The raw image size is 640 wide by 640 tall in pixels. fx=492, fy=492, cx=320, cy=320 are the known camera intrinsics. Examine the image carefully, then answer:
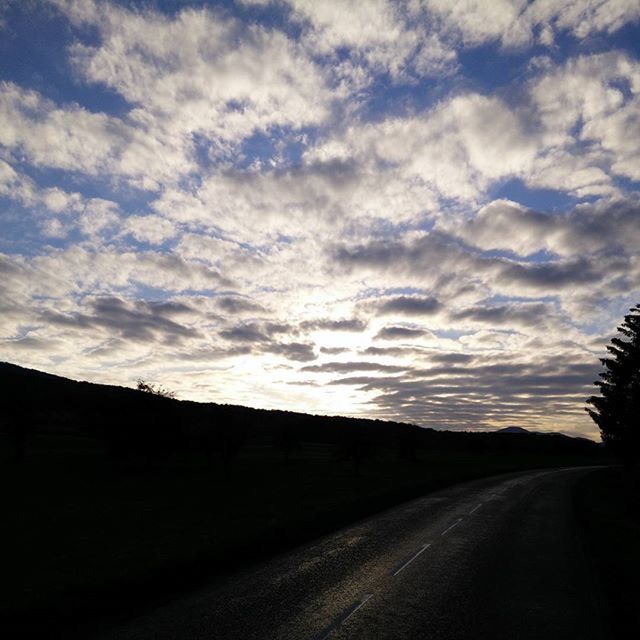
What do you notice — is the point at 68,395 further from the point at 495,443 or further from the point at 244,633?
the point at 495,443

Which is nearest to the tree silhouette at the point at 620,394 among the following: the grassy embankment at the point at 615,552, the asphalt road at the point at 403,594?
the grassy embankment at the point at 615,552

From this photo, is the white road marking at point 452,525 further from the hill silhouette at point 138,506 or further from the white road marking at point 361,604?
the white road marking at point 361,604

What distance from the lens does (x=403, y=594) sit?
10781mm

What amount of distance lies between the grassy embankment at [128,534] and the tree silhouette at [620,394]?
1708 centimetres

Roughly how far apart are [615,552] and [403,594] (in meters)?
9.18

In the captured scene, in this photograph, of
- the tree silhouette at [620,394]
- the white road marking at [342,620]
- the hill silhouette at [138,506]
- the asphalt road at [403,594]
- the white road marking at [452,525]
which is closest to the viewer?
the white road marking at [342,620]

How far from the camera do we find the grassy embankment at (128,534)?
10320 millimetres

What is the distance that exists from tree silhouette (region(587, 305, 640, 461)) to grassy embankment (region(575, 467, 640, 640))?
45.2 ft

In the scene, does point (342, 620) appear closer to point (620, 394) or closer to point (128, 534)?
point (128, 534)

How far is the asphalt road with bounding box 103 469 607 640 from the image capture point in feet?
28.6

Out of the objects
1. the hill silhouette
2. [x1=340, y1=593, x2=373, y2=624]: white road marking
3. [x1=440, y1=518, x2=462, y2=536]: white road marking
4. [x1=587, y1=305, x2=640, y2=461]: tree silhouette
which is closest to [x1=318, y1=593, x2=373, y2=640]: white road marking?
[x1=340, y1=593, x2=373, y2=624]: white road marking

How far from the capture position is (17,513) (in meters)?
28.7

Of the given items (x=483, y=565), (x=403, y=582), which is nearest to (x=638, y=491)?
(x=483, y=565)

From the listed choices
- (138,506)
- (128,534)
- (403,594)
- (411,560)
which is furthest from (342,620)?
(138,506)
